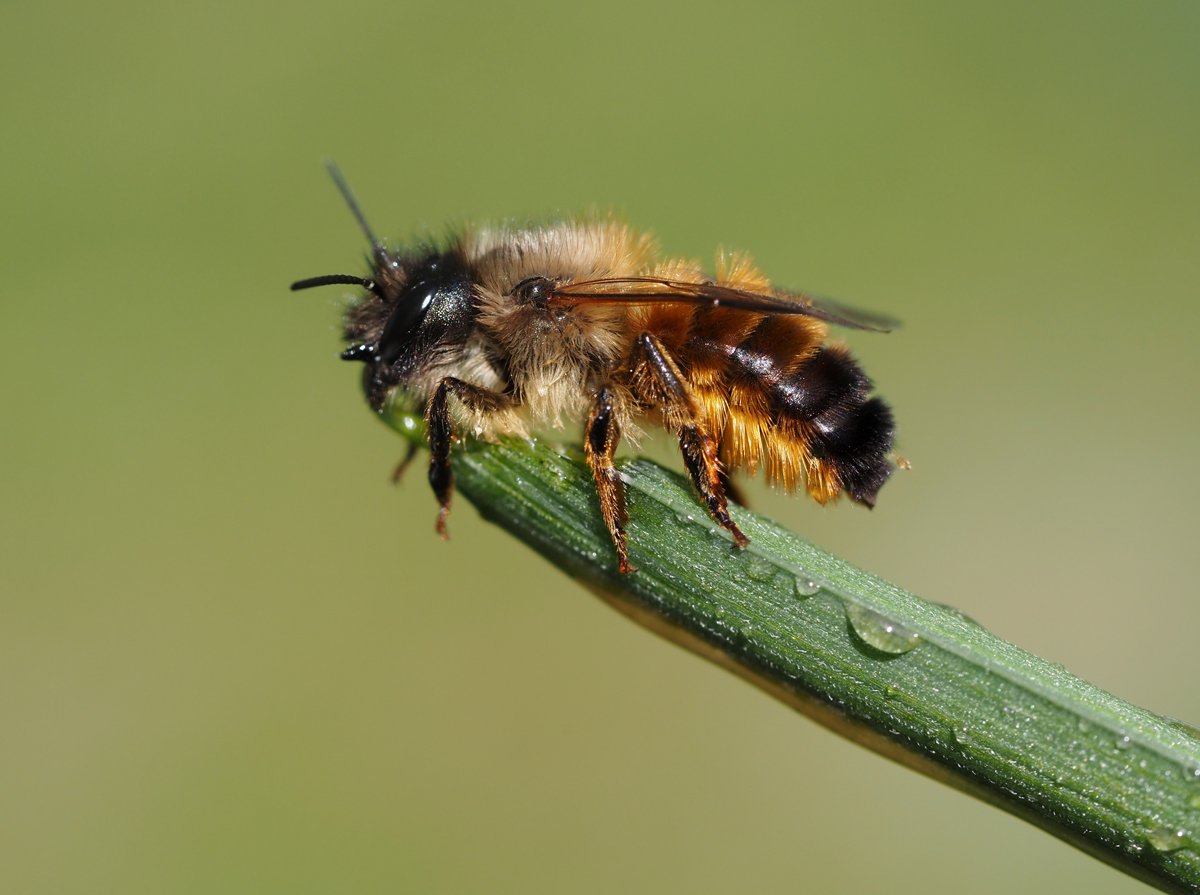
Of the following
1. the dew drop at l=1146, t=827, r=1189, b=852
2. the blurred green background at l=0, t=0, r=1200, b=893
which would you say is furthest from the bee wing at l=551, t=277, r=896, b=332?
the blurred green background at l=0, t=0, r=1200, b=893

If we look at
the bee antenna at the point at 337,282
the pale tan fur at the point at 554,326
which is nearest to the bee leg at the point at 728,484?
the pale tan fur at the point at 554,326

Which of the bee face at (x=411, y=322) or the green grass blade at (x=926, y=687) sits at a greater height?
the bee face at (x=411, y=322)

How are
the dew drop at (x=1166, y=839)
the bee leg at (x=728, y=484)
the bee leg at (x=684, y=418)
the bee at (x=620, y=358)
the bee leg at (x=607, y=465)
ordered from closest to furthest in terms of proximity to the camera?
the dew drop at (x=1166, y=839), the bee leg at (x=607, y=465), the bee leg at (x=684, y=418), the bee at (x=620, y=358), the bee leg at (x=728, y=484)

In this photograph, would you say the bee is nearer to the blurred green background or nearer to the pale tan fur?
the pale tan fur

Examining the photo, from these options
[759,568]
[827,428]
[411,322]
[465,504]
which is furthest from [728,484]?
[465,504]

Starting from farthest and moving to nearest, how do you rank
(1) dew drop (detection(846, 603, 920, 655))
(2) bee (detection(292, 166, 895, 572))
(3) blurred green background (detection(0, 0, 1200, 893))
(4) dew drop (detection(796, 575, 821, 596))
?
1. (3) blurred green background (detection(0, 0, 1200, 893))
2. (2) bee (detection(292, 166, 895, 572))
3. (4) dew drop (detection(796, 575, 821, 596))
4. (1) dew drop (detection(846, 603, 920, 655))

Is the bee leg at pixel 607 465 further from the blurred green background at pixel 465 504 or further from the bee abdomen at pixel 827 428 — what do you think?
the blurred green background at pixel 465 504
